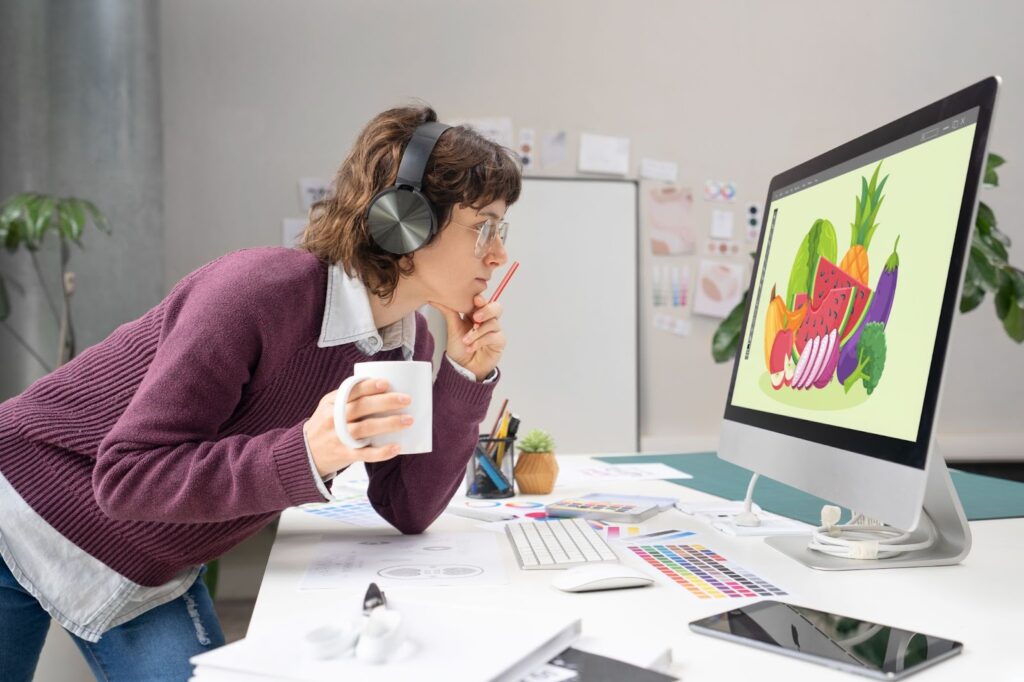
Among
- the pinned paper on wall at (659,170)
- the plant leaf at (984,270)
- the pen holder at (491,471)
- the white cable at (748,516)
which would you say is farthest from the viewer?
the pinned paper on wall at (659,170)

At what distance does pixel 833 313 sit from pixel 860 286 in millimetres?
56

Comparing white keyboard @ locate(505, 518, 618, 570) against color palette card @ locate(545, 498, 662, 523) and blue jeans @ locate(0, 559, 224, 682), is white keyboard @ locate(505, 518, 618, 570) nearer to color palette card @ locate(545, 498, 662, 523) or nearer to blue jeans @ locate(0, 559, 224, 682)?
color palette card @ locate(545, 498, 662, 523)

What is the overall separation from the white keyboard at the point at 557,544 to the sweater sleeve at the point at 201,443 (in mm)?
253

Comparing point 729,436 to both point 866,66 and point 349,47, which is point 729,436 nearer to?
point 349,47

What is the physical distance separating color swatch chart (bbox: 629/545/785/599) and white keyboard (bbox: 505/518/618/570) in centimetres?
5

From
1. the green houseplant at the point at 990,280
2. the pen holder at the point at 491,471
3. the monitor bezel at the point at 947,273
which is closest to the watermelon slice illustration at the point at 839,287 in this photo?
the monitor bezel at the point at 947,273

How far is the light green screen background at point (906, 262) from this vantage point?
78 centimetres

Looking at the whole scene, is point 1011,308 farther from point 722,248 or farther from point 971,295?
point 722,248

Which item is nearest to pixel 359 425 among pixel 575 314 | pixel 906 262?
pixel 906 262

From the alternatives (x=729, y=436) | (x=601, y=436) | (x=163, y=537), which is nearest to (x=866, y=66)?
(x=601, y=436)

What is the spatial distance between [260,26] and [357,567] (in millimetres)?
2958

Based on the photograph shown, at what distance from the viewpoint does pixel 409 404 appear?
2.61ft

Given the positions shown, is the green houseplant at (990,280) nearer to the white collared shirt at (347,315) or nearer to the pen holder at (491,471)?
the pen holder at (491,471)

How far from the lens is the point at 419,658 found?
0.57 meters
